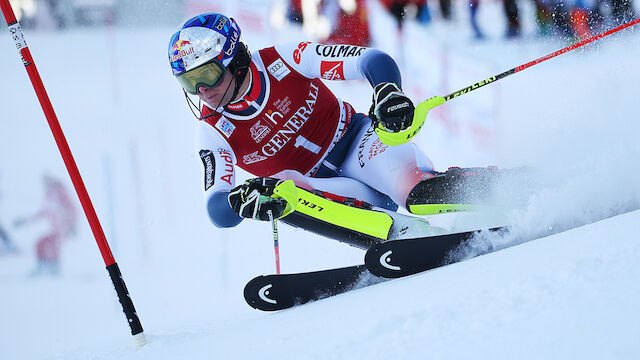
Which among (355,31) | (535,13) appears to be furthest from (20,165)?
(535,13)

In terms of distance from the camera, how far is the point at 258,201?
2.78m

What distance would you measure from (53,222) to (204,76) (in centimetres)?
352

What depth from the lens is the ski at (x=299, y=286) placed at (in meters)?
2.74

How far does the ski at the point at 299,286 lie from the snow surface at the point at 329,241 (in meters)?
0.12

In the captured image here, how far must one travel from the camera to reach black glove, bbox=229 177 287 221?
278 centimetres

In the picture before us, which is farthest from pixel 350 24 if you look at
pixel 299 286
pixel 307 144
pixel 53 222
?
pixel 299 286

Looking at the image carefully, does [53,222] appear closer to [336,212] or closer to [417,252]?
[336,212]

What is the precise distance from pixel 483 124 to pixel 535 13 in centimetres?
201

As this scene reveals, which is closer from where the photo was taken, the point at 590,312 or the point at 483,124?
the point at 590,312

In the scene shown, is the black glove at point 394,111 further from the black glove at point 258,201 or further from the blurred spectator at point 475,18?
the blurred spectator at point 475,18

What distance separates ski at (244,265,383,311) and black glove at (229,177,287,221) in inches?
10.6

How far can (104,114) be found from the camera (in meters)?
7.09

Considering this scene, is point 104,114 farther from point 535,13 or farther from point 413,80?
point 535,13

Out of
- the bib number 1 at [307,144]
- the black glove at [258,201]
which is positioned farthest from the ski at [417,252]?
the bib number 1 at [307,144]
